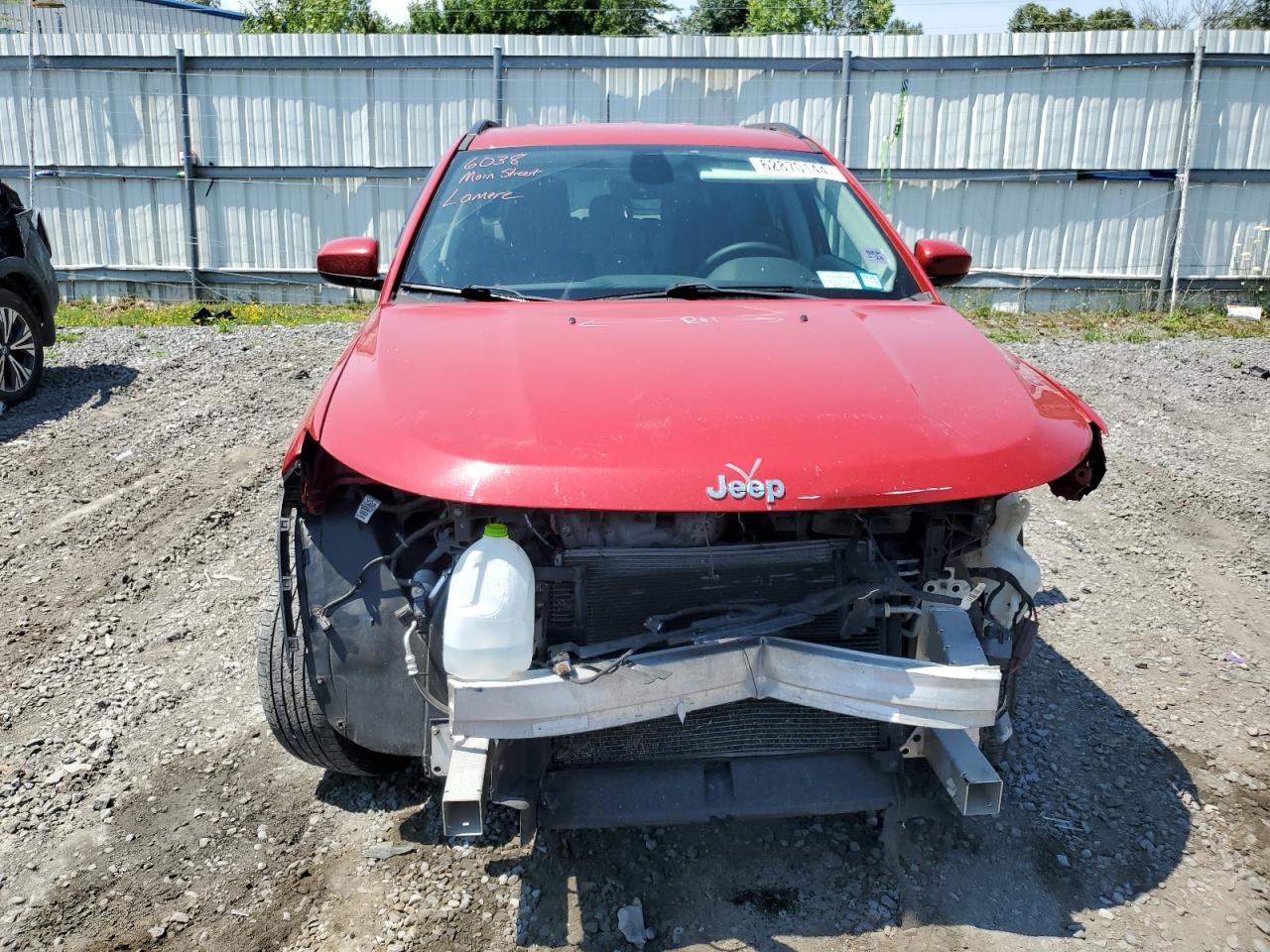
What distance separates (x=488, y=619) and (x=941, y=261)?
2.65m

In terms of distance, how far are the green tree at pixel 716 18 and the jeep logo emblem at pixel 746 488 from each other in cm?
3755

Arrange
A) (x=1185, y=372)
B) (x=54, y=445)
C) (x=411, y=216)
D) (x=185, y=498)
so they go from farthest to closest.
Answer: (x=1185, y=372), (x=54, y=445), (x=185, y=498), (x=411, y=216)

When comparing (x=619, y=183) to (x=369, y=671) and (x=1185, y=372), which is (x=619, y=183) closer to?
(x=369, y=671)

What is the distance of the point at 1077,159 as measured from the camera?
1217cm

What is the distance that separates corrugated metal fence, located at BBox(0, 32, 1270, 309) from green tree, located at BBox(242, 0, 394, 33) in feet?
78.5

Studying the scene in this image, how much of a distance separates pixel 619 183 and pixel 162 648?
2546mm

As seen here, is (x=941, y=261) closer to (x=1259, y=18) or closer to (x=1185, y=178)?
(x=1185, y=178)

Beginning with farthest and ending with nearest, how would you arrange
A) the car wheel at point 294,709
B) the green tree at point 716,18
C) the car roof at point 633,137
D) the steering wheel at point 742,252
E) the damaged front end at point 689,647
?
the green tree at point 716,18 < the car roof at point 633,137 < the steering wheel at point 742,252 < the car wheel at point 294,709 < the damaged front end at point 689,647

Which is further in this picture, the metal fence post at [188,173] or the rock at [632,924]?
the metal fence post at [188,173]

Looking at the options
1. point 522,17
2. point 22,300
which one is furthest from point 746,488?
point 522,17

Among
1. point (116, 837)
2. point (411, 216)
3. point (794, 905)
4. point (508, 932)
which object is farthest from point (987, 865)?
point (411, 216)

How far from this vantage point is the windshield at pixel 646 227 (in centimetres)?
368

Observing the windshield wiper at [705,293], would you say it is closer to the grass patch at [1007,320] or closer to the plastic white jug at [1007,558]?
the plastic white jug at [1007,558]

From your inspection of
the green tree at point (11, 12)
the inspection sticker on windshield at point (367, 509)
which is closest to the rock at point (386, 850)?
the inspection sticker on windshield at point (367, 509)
